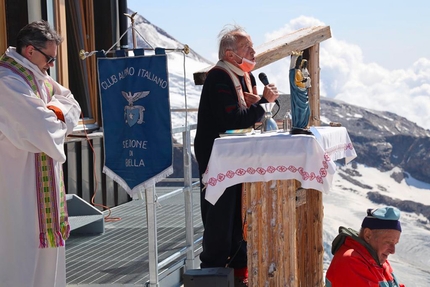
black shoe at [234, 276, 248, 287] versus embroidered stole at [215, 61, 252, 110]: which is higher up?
embroidered stole at [215, 61, 252, 110]

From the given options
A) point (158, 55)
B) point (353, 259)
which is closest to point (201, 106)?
point (158, 55)

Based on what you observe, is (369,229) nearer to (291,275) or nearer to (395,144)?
(291,275)

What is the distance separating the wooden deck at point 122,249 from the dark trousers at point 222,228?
43cm

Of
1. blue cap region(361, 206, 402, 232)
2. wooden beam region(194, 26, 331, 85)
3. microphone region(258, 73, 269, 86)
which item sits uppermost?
wooden beam region(194, 26, 331, 85)

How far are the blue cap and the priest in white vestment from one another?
159 cm

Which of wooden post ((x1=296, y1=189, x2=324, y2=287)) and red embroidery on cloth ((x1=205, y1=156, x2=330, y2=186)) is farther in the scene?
wooden post ((x1=296, y1=189, x2=324, y2=287))

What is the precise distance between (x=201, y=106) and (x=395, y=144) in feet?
235

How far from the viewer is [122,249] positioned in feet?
17.9

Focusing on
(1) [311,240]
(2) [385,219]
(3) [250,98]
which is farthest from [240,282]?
(2) [385,219]

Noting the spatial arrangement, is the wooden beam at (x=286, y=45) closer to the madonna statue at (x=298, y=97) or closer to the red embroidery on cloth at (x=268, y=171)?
the madonna statue at (x=298, y=97)

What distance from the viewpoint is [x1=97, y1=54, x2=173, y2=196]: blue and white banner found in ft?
14.3

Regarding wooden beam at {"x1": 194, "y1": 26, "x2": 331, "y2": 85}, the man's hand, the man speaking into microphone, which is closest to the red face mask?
the man speaking into microphone

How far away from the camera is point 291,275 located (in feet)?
12.6

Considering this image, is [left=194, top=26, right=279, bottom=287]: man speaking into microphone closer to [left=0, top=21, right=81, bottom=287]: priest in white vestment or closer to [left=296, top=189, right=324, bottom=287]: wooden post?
[left=296, top=189, right=324, bottom=287]: wooden post
